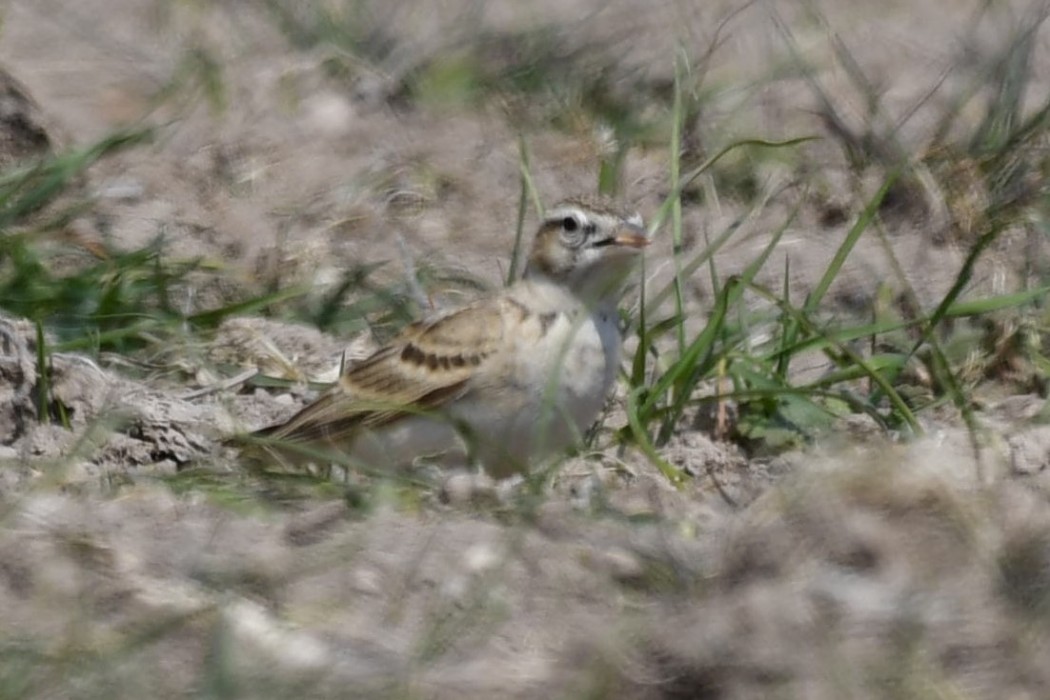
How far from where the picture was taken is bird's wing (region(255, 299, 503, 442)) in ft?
21.8

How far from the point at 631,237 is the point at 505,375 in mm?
517

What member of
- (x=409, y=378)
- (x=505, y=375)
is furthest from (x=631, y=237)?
(x=409, y=378)

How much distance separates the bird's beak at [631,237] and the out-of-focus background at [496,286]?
0.95 feet

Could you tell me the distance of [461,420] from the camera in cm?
654

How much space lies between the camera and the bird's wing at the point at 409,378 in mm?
6652

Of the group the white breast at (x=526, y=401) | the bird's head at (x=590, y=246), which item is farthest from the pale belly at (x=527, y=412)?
the bird's head at (x=590, y=246)

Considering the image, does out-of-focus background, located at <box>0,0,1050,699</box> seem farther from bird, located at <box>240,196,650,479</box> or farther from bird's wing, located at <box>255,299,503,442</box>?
bird's wing, located at <box>255,299,503,442</box>

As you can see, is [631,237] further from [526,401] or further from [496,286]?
[496,286]

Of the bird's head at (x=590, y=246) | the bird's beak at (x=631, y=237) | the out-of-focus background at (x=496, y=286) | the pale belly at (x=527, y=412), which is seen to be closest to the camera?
the out-of-focus background at (x=496, y=286)

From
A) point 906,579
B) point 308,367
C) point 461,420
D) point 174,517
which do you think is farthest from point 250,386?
point 906,579

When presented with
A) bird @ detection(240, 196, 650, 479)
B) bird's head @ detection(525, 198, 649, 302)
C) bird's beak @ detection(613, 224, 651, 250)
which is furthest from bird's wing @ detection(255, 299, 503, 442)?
bird's beak @ detection(613, 224, 651, 250)

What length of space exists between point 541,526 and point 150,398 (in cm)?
171

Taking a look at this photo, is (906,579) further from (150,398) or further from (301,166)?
(301,166)

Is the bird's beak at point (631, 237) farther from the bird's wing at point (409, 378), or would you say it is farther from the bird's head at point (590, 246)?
the bird's wing at point (409, 378)
